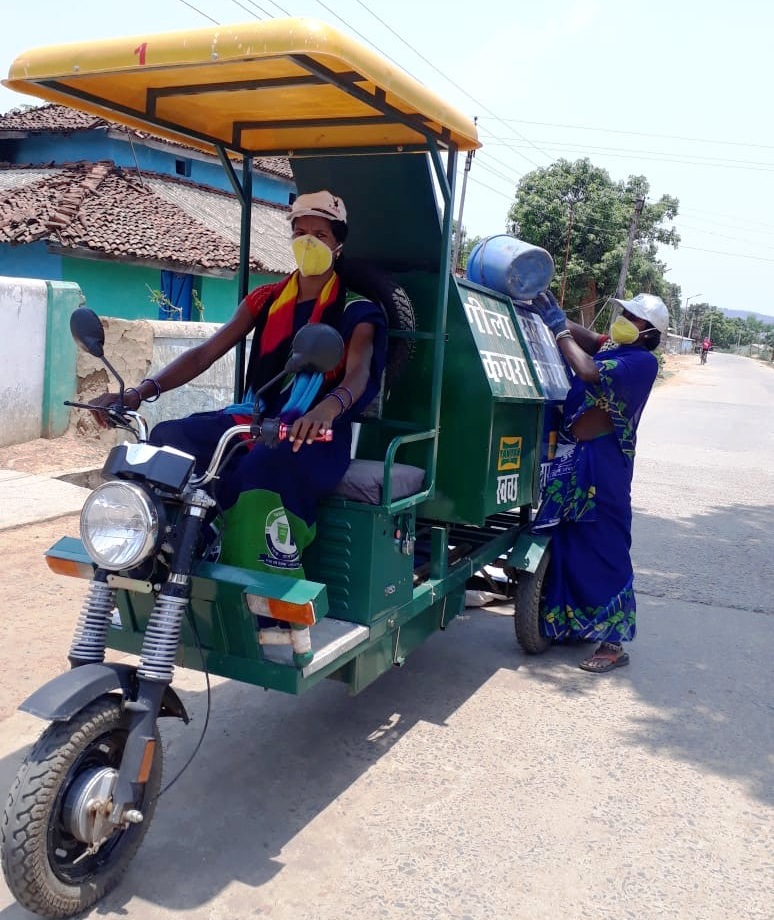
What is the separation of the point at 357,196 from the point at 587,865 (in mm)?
2963

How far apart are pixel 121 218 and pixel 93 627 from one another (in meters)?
15.3

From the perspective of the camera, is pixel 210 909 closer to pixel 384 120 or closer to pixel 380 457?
pixel 380 457

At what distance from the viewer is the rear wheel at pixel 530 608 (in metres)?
4.65

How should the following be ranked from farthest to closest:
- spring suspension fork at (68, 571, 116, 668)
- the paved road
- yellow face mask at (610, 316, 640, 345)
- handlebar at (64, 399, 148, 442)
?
1. yellow face mask at (610, 316, 640, 345)
2. handlebar at (64, 399, 148, 442)
3. the paved road
4. spring suspension fork at (68, 571, 116, 668)

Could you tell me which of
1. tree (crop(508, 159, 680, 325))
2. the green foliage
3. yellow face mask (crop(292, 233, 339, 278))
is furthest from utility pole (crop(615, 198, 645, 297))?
yellow face mask (crop(292, 233, 339, 278))

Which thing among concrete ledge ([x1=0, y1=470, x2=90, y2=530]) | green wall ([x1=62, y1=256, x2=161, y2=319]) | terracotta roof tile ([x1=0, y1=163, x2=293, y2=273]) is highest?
terracotta roof tile ([x1=0, y1=163, x2=293, y2=273])

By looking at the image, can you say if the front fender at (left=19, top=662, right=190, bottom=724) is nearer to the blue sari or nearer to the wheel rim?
the wheel rim

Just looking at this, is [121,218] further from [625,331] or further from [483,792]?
[483,792]

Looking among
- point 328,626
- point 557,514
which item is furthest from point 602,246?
point 328,626

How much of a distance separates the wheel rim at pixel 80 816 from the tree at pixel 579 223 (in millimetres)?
25228

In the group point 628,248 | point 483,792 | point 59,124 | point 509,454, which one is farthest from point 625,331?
point 628,248

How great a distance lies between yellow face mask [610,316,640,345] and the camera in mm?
A: 4465

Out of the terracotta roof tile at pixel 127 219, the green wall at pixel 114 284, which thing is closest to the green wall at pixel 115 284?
the green wall at pixel 114 284

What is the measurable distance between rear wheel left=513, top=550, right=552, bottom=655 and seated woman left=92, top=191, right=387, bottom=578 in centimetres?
169
